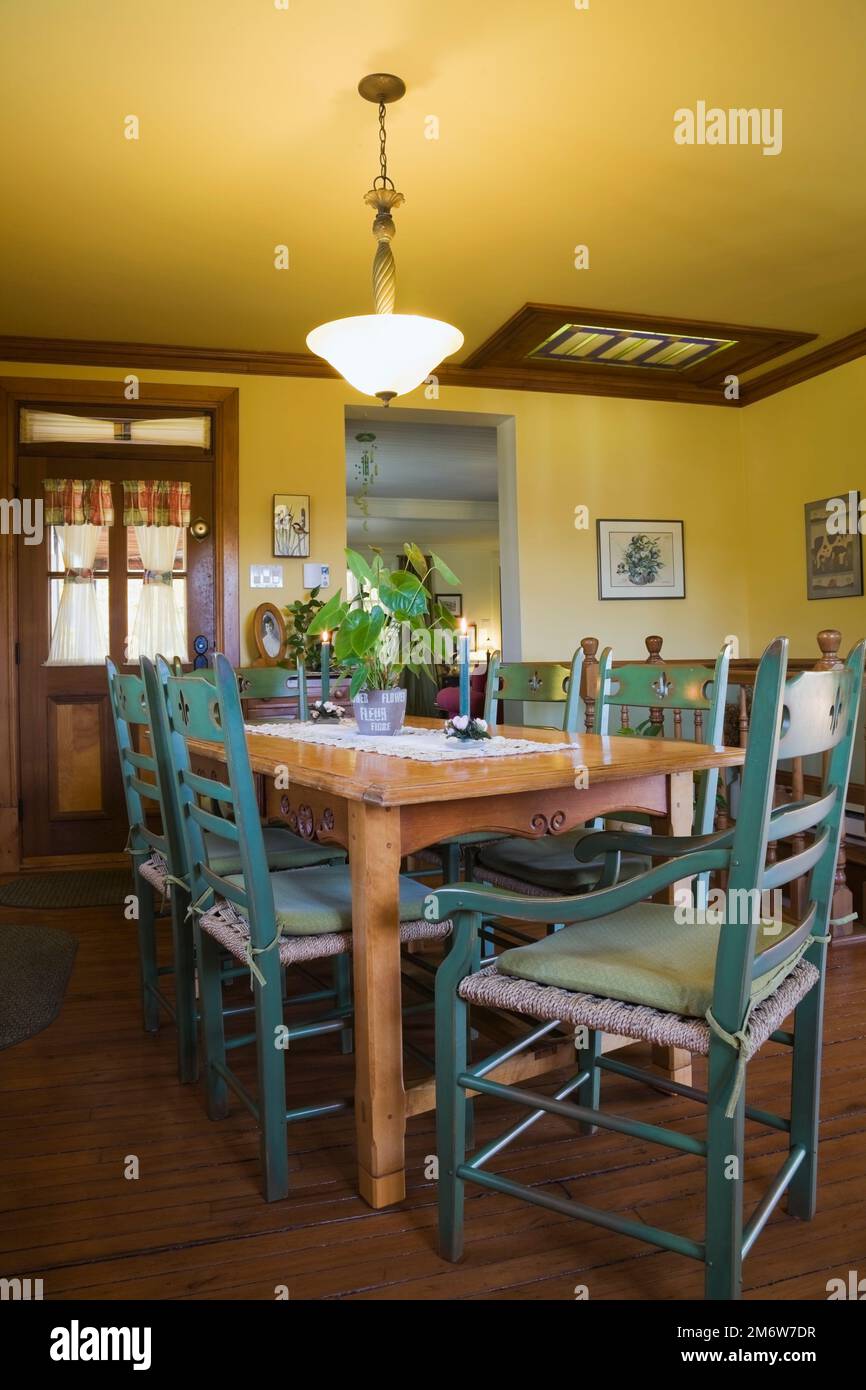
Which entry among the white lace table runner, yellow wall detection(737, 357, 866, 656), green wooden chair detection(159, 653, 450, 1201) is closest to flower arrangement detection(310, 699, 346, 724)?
the white lace table runner

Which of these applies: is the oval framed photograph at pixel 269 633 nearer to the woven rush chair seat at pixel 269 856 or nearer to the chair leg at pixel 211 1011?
the woven rush chair seat at pixel 269 856

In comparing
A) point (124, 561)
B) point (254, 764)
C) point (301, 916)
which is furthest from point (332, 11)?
point (124, 561)

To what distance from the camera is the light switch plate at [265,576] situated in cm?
484

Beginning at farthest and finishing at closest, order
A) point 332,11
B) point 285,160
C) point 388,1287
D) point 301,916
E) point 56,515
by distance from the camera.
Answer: point 56,515
point 285,160
point 332,11
point 301,916
point 388,1287

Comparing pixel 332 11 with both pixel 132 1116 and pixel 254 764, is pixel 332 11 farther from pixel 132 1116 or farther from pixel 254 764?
pixel 132 1116

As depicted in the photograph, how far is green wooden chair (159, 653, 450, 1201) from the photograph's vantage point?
164cm

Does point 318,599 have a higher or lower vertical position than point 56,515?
lower

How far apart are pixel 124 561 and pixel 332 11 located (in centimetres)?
303

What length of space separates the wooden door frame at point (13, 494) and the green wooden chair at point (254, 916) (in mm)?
2999

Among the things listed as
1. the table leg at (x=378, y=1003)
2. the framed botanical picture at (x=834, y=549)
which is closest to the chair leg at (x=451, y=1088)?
the table leg at (x=378, y=1003)

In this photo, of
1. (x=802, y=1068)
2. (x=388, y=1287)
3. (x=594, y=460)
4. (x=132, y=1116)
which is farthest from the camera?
(x=594, y=460)

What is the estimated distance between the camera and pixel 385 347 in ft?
8.93

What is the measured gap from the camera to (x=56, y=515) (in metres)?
4.75

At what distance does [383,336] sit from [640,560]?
10.2 feet
